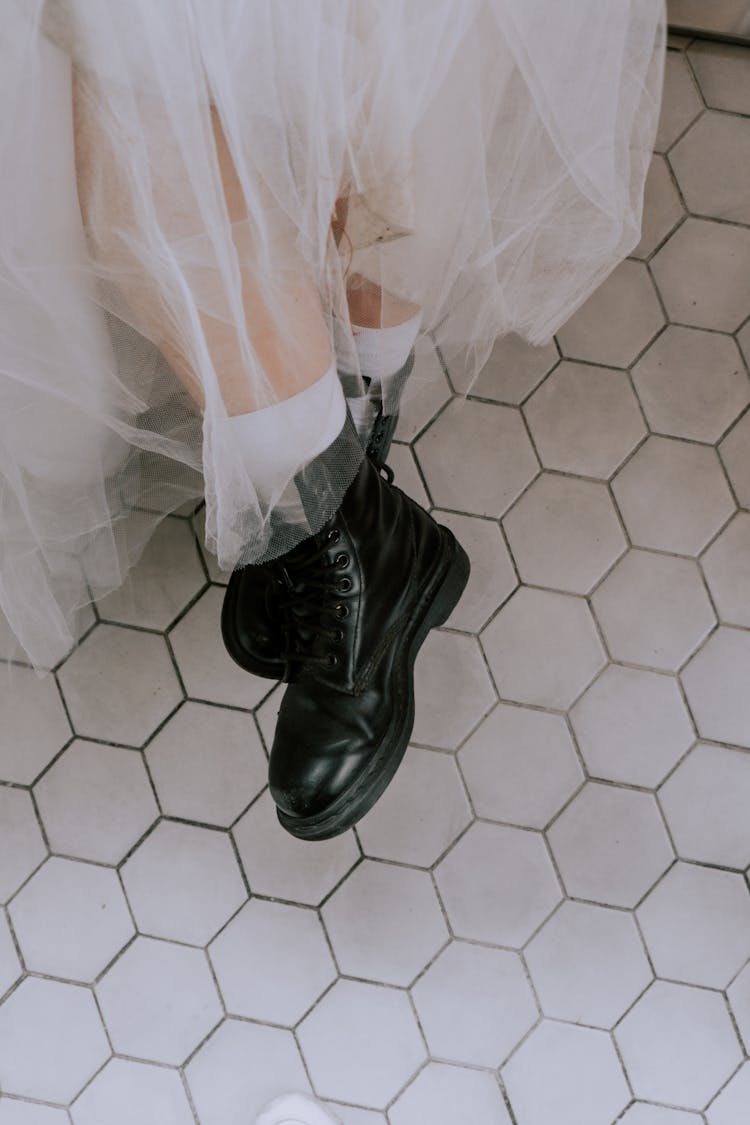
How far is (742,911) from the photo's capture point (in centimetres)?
101

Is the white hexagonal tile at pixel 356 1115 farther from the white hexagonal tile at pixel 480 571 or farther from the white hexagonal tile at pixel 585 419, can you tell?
the white hexagonal tile at pixel 585 419

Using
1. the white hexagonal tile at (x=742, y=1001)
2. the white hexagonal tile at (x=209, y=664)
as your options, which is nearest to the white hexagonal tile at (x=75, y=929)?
the white hexagonal tile at (x=209, y=664)

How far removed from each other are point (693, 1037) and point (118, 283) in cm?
98

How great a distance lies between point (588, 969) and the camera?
1.00m

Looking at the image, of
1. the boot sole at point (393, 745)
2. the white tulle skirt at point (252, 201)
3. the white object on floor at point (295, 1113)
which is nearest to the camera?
the white tulle skirt at point (252, 201)

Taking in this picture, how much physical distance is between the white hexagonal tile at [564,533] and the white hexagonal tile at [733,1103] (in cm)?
57

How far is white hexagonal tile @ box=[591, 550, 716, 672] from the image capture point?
3.35 feet

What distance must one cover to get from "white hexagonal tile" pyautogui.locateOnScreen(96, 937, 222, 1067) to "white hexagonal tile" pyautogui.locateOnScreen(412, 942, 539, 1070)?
24cm

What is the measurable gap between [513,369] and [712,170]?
0.34 metres

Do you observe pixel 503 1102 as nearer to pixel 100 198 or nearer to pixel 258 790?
pixel 258 790

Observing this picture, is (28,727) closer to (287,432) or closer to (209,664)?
(209,664)

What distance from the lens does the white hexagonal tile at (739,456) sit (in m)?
1.04

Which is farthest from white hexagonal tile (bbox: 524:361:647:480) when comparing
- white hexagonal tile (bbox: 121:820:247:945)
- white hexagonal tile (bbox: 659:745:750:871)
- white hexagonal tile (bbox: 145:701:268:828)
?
white hexagonal tile (bbox: 121:820:247:945)

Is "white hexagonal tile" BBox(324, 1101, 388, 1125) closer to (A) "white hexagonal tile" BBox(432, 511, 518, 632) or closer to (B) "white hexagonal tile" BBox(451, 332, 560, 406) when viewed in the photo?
(A) "white hexagonal tile" BBox(432, 511, 518, 632)
